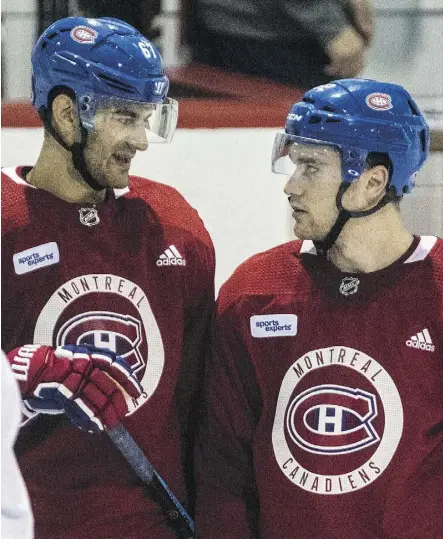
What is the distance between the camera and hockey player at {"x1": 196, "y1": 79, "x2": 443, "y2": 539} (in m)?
1.79

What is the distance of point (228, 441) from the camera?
1.87 meters

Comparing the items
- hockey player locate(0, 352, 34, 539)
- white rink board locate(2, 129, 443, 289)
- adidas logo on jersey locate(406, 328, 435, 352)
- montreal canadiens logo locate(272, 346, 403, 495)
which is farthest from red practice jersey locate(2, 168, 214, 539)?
hockey player locate(0, 352, 34, 539)

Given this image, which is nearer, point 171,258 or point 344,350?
point 344,350

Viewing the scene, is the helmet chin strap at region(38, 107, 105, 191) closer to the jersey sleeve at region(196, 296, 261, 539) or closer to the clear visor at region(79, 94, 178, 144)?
the clear visor at region(79, 94, 178, 144)

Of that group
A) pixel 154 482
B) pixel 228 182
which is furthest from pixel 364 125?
pixel 228 182

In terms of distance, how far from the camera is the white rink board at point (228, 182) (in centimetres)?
249

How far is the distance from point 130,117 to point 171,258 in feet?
0.71

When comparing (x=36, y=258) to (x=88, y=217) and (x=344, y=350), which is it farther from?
(x=344, y=350)

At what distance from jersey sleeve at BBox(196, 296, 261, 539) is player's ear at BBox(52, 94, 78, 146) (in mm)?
341

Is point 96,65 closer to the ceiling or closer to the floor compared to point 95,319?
closer to the ceiling

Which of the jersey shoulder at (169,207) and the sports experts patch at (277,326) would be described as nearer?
the sports experts patch at (277,326)

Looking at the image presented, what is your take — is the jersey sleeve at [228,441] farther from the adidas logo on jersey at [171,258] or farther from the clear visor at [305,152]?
the clear visor at [305,152]

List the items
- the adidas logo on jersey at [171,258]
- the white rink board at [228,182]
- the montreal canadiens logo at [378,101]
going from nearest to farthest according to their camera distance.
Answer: the montreal canadiens logo at [378,101]
the adidas logo on jersey at [171,258]
the white rink board at [228,182]

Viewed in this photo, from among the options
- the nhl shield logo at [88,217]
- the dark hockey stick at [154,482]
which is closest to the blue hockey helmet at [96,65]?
the nhl shield logo at [88,217]
